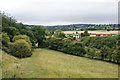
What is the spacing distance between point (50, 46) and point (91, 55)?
63.5ft

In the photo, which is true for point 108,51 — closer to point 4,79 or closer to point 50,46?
point 50,46

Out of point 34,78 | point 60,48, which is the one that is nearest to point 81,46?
point 60,48

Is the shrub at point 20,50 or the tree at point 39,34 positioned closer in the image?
the shrub at point 20,50

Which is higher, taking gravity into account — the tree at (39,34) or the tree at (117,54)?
the tree at (39,34)

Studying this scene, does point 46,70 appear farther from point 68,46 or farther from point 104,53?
point 68,46

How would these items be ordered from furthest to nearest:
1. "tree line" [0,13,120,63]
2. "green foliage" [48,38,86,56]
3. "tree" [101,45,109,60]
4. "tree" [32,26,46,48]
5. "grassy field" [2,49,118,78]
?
"tree" [32,26,46,48] < "green foliage" [48,38,86,56] < "tree" [101,45,109,60] < "tree line" [0,13,120,63] < "grassy field" [2,49,118,78]

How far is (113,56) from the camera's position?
29141mm

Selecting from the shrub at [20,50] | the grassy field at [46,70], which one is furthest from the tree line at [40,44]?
the grassy field at [46,70]

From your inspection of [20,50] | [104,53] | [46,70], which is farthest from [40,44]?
[46,70]

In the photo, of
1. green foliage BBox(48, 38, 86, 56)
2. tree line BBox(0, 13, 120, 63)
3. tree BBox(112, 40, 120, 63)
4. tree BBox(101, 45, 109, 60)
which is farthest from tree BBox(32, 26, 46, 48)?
tree BBox(112, 40, 120, 63)

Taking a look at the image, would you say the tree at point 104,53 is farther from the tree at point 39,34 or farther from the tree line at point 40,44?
the tree at point 39,34

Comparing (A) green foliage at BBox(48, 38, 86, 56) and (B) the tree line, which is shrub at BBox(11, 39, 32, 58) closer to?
(B) the tree line

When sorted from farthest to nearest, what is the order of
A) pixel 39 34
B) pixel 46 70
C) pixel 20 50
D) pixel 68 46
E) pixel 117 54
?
pixel 39 34 → pixel 68 46 → pixel 117 54 → pixel 20 50 → pixel 46 70

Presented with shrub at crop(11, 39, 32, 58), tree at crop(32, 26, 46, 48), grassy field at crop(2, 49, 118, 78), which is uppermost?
tree at crop(32, 26, 46, 48)
